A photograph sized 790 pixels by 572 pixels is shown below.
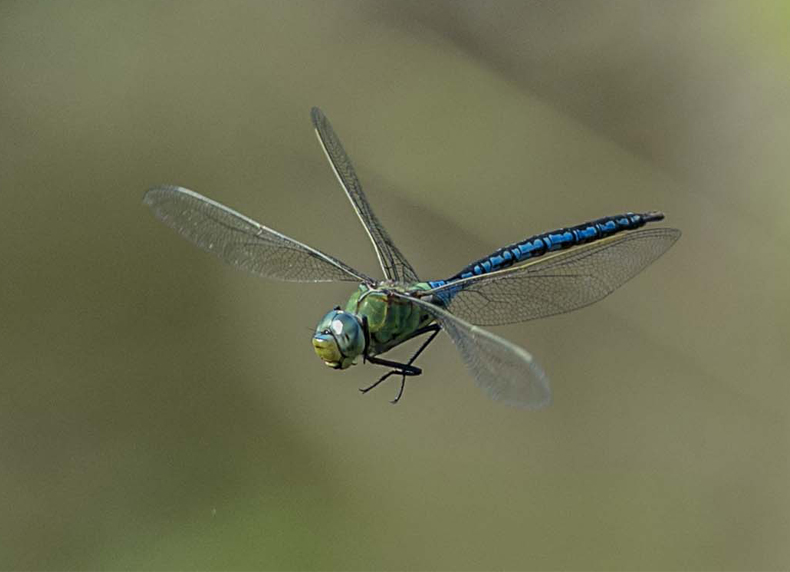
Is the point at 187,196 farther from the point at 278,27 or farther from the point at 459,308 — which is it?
the point at 278,27

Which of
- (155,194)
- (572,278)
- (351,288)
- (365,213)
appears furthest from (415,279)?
(351,288)

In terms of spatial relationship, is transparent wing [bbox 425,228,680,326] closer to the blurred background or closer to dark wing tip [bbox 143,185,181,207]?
dark wing tip [bbox 143,185,181,207]

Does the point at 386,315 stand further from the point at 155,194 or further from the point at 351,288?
the point at 351,288

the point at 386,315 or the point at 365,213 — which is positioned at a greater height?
the point at 365,213

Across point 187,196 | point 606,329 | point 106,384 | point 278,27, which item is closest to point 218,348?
point 106,384

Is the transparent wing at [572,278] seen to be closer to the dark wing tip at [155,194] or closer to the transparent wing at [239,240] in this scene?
the transparent wing at [239,240]

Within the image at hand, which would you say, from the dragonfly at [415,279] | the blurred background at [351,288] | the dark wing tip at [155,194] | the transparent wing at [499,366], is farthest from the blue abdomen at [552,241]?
the blurred background at [351,288]
